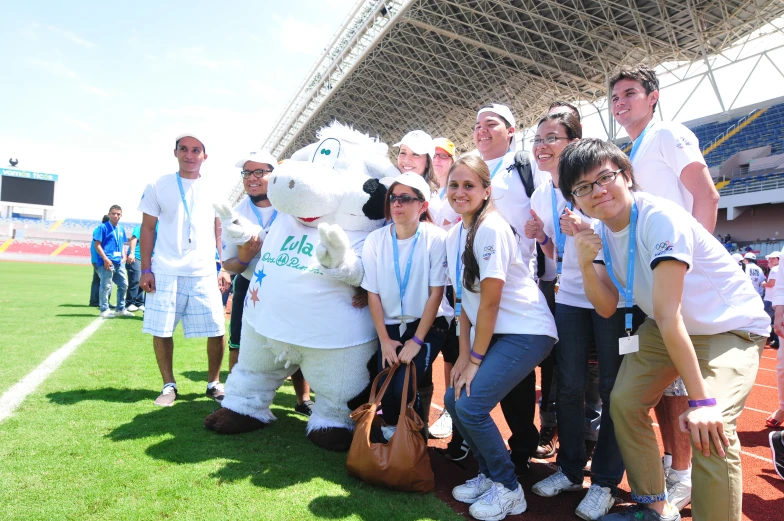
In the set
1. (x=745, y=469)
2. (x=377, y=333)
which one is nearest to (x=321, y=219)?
(x=377, y=333)

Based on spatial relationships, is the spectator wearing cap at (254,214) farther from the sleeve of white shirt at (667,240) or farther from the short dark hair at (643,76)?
the sleeve of white shirt at (667,240)

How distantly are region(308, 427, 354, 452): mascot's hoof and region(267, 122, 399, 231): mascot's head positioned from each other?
1319mm

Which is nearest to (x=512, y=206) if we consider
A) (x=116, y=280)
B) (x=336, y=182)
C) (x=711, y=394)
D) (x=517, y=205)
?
(x=517, y=205)

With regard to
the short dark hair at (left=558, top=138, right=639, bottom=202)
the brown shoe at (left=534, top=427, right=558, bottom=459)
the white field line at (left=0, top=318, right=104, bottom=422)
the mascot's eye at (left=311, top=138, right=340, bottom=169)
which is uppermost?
the mascot's eye at (left=311, top=138, right=340, bottom=169)

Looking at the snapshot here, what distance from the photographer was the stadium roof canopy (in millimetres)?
17141

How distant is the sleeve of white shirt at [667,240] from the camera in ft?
6.33

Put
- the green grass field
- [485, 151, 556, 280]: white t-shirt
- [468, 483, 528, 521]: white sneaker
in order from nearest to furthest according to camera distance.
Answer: the green grass field < [468, 483, 528, 521]: white sneaker < [485, 151, 556, 280]: white t-shirt

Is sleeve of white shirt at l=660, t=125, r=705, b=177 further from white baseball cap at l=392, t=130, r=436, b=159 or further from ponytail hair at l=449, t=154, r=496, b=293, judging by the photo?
white baseball cap at l=392, t=130, r=436, b=159

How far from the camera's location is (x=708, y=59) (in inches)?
689

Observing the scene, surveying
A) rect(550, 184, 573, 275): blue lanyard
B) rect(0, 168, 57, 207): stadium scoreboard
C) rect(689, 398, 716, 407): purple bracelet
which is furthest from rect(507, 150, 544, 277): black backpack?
rect(0, 168, 57, 207): stadium scoreboard

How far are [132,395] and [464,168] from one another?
11.0 ft

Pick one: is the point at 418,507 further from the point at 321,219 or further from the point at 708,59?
the point at 708,59

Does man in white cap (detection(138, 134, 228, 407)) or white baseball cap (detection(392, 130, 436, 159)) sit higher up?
white baseball cap (detection(392, 130, 436, 159))

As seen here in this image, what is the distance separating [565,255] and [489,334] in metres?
0.70
